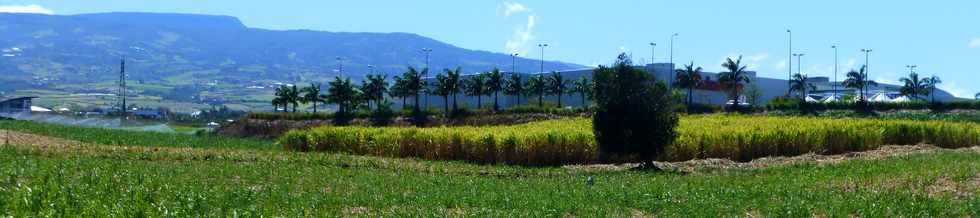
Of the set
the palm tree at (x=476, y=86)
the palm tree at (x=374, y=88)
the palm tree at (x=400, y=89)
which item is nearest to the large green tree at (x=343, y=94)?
the palm tree at (x=374, y=88)

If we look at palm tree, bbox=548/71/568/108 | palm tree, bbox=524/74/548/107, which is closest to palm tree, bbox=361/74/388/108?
palm tree, bbox=524/74/548/107

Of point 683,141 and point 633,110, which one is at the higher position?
point 633,110

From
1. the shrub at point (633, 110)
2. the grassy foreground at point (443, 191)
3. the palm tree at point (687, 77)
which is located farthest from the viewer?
the palm tree at point (687, 77)

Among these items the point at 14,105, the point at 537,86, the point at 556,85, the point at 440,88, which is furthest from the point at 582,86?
the point at 14,105

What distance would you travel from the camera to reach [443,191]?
21266 millimetres

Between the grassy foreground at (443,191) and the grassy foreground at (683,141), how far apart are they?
8982mm

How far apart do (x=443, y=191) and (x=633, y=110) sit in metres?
14.3

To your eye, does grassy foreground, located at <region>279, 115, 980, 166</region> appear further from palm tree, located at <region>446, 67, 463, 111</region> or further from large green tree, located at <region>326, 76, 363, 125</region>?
large green tree, located at <region>326, 76, 363, 125</region>

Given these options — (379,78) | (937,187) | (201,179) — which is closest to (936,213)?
Answer: (937,187)

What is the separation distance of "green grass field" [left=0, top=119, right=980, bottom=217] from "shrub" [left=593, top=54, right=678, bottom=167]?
3.77 meters

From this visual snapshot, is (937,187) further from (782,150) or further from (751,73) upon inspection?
(751,73)

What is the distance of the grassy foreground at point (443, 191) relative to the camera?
53.0 feet

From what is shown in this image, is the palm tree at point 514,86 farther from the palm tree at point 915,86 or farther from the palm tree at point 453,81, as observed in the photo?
the palm tree at point 915,86

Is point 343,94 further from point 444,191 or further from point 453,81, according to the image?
point 444,191
